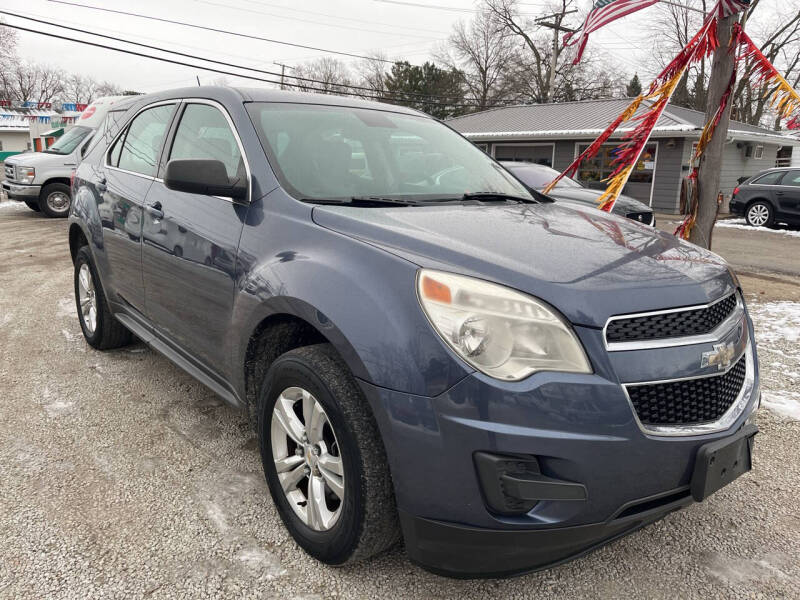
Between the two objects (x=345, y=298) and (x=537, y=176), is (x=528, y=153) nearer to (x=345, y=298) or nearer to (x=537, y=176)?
(x=537, y=176)

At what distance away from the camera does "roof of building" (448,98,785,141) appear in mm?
18578

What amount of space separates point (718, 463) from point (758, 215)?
609 inches

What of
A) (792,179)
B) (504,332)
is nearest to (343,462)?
(504,332)

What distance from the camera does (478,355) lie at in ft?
5.60

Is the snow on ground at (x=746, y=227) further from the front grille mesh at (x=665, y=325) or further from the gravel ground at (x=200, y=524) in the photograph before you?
the front grille mesh at (x=665, y=325)

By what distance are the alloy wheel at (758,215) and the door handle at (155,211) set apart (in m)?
15.5

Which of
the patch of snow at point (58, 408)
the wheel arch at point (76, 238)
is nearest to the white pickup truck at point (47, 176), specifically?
the wheel arch at point (76, 238)

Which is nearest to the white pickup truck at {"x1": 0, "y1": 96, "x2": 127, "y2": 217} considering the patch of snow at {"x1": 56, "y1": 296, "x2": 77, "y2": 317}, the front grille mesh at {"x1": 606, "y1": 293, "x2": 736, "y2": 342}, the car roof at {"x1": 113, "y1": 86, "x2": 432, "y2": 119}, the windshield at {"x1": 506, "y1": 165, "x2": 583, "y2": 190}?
the patch of snow at {"x1": 56, "y1": 296, "x2": 77, "y2": 317}

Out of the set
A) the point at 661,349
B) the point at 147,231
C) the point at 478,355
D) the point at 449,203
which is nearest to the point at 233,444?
the point at 147,231

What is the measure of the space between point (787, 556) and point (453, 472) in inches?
62.4

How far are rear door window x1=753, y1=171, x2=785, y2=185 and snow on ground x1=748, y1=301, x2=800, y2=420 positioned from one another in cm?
993

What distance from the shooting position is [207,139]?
9.86ft

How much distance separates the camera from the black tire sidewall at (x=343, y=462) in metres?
1.91

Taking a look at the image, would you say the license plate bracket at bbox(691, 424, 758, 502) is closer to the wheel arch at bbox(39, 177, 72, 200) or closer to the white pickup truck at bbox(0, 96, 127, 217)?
the white pickup truck at bbox(0, 96, 127, 217)
